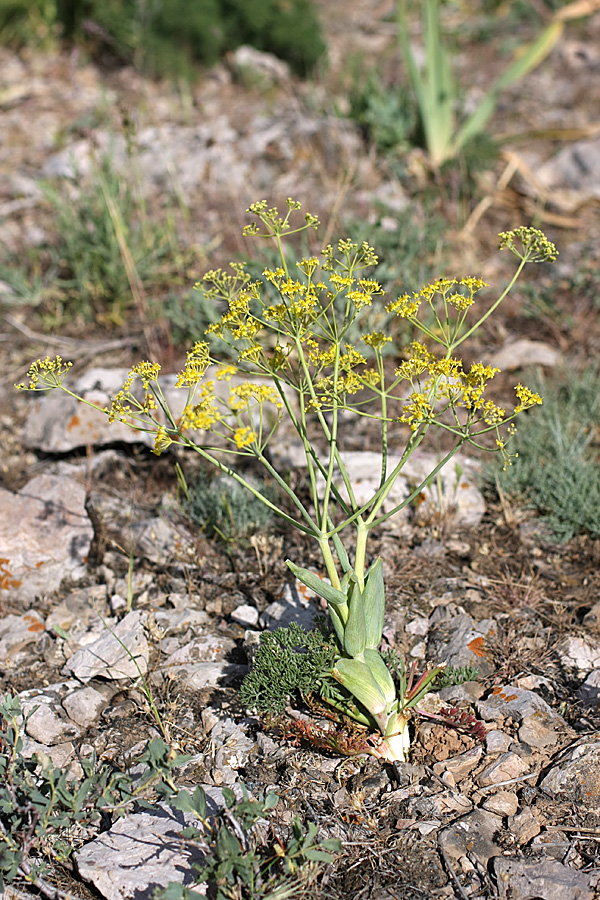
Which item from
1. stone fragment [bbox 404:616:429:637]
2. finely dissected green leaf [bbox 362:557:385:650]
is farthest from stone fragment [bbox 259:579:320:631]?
finely dissected green leaf [bbox 362:557:385:650]

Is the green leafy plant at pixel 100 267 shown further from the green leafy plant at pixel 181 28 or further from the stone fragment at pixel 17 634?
the green leafy plant at pixel 181 28

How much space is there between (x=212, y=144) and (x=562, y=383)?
12.9 ft

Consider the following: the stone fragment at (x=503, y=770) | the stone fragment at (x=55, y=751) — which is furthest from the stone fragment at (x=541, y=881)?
the stone fragment at (x=55, y=751)

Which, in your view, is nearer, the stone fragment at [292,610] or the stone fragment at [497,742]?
the stone fragment at [497,742]

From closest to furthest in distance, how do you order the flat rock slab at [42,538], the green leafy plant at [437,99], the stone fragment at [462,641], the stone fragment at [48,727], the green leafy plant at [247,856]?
the green leafy plant at [247,856] → the stone fragment at [48,727] → the stone fragment at [462,641] → the flat rock slab at [42,538] → the green leafy plant at [437,99]

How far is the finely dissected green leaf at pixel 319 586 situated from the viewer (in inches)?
78.5

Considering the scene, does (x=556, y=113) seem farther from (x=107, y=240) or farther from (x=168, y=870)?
(x=168, y=870)

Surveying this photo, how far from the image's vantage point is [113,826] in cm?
206

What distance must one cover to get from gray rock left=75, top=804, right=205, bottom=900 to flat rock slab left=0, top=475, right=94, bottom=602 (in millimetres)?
1301

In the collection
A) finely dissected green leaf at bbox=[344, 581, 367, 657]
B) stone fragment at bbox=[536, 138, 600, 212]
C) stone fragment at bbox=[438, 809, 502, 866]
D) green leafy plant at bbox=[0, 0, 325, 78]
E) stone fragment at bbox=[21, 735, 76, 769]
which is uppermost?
green leafy plant at bbox=[0, 0, 325, 78]

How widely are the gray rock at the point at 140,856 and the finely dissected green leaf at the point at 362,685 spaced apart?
58cm

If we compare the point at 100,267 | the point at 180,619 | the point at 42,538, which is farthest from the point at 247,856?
the point at 100,267

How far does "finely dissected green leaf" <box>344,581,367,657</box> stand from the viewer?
2100 mm

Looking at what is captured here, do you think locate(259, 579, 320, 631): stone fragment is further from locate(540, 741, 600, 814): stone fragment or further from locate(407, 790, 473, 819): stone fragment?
locate(540, 741, 600, 814): stone fragment
